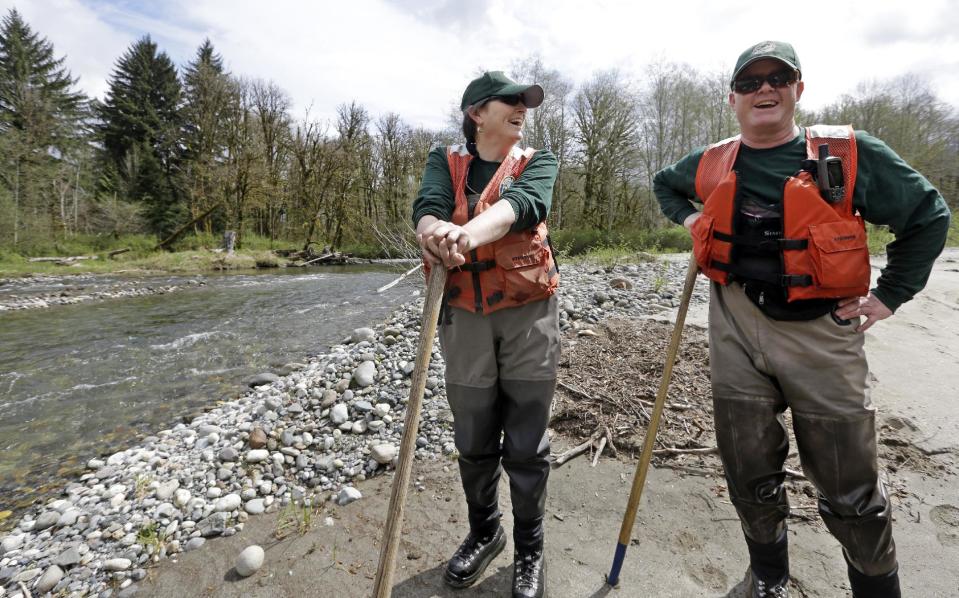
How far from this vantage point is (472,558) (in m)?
2.35

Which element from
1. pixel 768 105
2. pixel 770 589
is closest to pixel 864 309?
pixel 768 105

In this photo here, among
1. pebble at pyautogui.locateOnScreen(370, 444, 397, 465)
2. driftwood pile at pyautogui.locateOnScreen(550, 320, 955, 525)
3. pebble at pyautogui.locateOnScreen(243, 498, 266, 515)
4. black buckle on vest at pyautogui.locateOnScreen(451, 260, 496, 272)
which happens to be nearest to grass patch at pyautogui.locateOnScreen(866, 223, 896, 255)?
driftwood pile at pyautogui.locateOnScreen(550, 320, 955, 525)

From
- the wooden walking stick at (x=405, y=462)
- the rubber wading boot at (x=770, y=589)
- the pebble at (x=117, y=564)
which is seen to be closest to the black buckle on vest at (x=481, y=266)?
the wooden walking stick at (x=405, y=462)

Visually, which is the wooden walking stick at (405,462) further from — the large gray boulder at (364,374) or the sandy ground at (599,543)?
Answer: the large gray boulder at (364,374)

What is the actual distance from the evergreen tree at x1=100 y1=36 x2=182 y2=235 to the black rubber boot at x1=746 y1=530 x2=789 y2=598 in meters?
37.1

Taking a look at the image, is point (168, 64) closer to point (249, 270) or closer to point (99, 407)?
point (249, 270)

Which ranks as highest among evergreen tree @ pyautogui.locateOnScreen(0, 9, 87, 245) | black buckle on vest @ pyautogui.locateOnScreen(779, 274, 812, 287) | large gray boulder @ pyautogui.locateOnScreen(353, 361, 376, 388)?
evergreen tree @ pyautogui.locateOnScreen(0, 9, 87, 245)

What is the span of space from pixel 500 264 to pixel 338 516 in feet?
7.17

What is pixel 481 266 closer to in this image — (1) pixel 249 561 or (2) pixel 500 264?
(2) pixel 500 264

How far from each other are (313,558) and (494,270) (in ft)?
6.76

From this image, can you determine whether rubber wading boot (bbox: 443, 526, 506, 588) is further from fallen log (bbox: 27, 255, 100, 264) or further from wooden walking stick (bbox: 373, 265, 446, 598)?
fallen log (bbox: 27, 255, 100, 264)

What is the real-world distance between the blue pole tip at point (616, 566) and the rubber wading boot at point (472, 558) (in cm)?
61

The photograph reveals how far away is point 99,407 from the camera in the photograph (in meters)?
5.58

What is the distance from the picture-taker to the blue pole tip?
225cm
